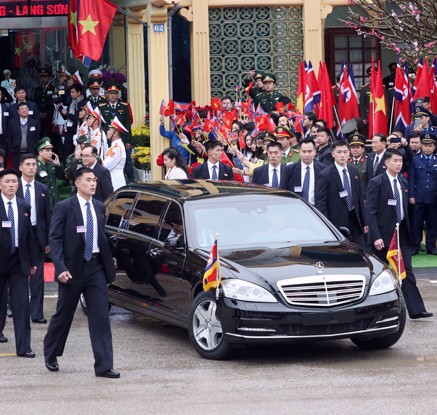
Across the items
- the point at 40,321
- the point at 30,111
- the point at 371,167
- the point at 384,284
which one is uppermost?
the point at 30,111

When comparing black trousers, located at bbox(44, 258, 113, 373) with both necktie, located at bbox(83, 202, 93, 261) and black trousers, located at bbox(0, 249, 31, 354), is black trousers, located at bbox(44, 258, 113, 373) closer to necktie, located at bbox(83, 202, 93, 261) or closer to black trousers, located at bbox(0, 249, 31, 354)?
necktie, located at bbox(83, 202, 93, 261)

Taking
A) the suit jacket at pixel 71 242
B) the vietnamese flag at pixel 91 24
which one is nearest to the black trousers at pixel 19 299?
the suit jacket at pixel 71 242

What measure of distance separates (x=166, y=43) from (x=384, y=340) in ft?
34.7

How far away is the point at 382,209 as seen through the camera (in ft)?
48.2

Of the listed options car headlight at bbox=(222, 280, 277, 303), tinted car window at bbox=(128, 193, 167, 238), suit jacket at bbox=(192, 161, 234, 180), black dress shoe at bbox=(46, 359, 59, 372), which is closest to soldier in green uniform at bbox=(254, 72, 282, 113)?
suit jacket at bbox=(192, 161, 234, 180)

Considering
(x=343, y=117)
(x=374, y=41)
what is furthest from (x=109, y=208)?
(x=374, y=41)

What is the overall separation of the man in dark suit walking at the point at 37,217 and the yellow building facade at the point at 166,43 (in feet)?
24.9

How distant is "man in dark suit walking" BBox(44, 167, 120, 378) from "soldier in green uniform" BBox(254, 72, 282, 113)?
37.3ft

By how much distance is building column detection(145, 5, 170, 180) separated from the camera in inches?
873

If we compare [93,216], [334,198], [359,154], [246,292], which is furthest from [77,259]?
[359,154]

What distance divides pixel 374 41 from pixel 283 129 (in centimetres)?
1141

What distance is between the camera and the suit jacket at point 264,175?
16766mm

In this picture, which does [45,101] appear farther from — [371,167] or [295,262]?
[295,262]

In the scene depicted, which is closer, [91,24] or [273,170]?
[273,170]
